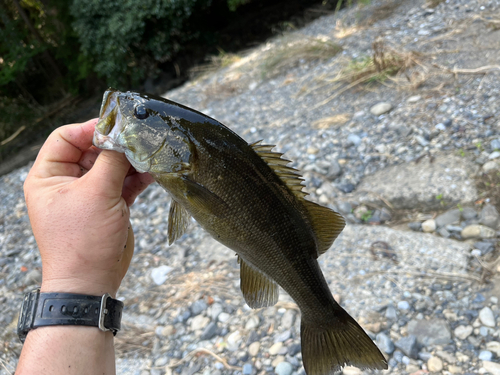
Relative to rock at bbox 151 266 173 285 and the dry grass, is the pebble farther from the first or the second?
the dry grass

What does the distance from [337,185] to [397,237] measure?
970 mm

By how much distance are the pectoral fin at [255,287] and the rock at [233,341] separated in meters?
1.22

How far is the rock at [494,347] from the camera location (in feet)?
8.41

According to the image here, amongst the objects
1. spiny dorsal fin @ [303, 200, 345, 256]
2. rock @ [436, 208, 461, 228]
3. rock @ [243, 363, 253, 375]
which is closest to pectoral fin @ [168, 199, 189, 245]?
spiny dorsal fin @ [303, 200, 345, 256]

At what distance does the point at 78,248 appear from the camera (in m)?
1.88

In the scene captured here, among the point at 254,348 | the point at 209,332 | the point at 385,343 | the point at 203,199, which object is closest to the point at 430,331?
the point at 385,343

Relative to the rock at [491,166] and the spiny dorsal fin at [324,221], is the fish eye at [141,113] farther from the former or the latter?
the rock at [491,166]

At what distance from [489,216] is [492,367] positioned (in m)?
1.37

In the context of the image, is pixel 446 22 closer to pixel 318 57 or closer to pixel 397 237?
pixel 318 57

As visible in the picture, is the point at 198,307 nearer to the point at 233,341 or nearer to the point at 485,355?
the point at 233,341

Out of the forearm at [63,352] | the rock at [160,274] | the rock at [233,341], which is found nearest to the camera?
the forearm at [63,352]

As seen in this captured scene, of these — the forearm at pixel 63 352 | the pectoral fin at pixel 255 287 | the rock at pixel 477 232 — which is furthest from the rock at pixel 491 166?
the forearm at pixel 63 352

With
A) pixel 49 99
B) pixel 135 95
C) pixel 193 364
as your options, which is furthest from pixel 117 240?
pixel 49 99

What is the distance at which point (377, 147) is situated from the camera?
450 centimetres
